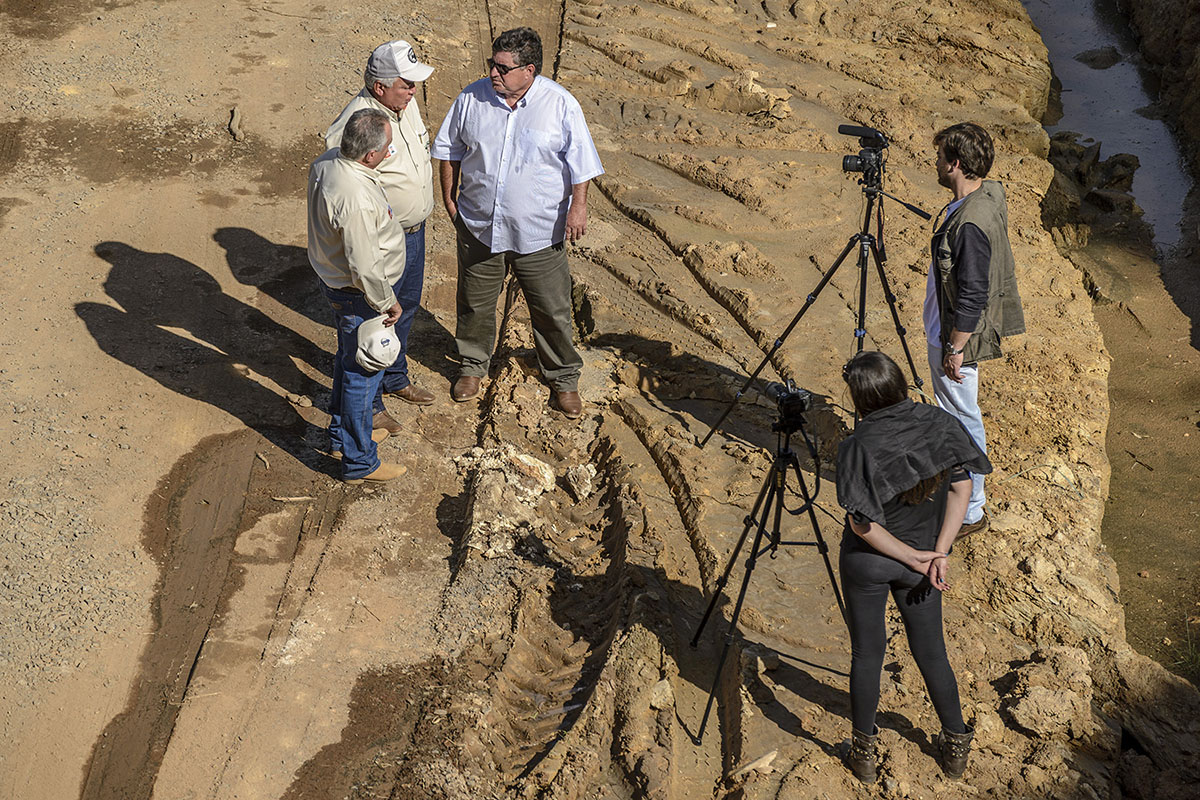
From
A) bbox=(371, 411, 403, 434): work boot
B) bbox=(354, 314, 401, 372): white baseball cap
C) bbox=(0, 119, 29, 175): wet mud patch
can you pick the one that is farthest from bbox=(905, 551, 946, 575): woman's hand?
bbox=(0, 119, 29, 175): wet mud patch

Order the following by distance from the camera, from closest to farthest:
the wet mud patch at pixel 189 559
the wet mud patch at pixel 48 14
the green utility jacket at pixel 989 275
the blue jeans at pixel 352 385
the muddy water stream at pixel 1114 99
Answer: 1. the wet mud patch at pixel 189 559
2. the green utility jacket at pixel 989 275
3. the blue jeans at pixel 352 385
4. the wet mud patch at pixel 48 14
5. the muddy water stream at pixel 1114 99

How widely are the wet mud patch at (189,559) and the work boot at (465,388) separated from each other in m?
1.03

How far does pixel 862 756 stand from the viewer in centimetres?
392

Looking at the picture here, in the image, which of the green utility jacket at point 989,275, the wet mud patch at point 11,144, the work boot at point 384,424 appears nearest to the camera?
the green utility jacket at point 989,275

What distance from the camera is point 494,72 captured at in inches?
200

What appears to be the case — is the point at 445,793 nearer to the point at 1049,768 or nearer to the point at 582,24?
the point at 1049,768

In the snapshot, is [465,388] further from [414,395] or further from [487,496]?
[487,496]

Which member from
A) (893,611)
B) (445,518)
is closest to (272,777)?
(445,518)

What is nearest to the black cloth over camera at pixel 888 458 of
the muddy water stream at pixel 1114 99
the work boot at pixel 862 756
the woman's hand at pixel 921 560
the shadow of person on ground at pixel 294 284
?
the woman's hand at pixel 921 560

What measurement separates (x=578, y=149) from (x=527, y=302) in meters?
0.98

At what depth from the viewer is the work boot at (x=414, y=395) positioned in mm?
6039

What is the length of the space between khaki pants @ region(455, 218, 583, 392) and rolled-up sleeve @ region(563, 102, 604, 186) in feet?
1.54

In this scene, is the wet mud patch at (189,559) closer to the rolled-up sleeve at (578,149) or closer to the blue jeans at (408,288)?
the blue jeans at (408,288)

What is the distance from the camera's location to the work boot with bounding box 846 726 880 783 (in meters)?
3.88
